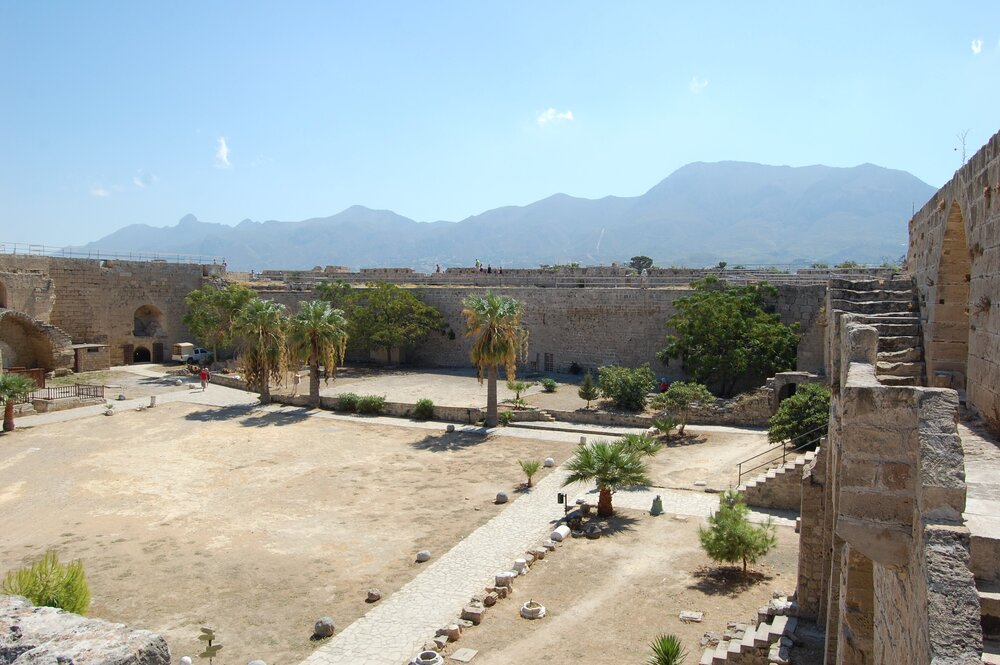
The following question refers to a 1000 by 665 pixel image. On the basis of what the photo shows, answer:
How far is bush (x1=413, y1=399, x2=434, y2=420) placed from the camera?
24.2 metres

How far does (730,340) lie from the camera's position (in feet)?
77.9

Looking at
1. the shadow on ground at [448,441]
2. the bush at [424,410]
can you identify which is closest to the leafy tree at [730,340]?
the shadow on ground at [448,441]

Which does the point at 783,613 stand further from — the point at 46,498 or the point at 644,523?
the point at 46,498

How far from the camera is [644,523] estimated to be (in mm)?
13930

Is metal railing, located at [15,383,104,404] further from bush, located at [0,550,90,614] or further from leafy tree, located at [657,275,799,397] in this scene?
leafy tree, located at [657,275,799,397]

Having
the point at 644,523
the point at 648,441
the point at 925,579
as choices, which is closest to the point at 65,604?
the point at 925,579

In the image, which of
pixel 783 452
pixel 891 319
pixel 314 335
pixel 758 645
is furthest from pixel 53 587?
pixel 314 335

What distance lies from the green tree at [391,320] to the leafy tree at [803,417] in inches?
767

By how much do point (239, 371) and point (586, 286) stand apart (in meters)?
17.5

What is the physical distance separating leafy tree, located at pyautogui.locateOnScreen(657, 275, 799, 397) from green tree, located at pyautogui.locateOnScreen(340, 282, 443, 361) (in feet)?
41.7

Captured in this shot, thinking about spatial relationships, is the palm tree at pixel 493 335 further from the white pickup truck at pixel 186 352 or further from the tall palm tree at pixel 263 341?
the white pickup truck at pixel 186 352

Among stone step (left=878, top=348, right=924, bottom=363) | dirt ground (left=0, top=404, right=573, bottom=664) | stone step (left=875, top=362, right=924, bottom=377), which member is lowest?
dirt ground (left=0, top=404, right=573, bottom=664)

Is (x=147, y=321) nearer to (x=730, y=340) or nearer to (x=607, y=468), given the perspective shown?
(x=730, y=340)

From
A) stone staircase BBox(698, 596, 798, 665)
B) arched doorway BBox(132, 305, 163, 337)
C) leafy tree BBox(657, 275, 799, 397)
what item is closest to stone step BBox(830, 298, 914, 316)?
stone staircase BBox(698, 596, 798, 665)
